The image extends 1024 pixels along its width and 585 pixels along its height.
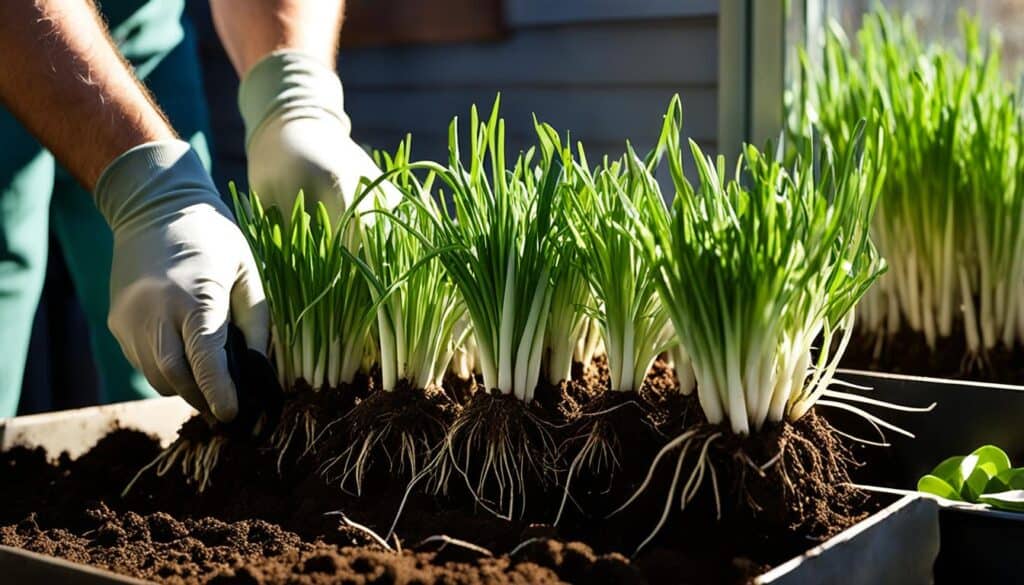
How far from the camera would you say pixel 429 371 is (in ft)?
4.18

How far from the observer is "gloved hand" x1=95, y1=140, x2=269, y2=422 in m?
1.29

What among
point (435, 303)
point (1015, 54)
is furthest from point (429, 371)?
point (1015, 54)

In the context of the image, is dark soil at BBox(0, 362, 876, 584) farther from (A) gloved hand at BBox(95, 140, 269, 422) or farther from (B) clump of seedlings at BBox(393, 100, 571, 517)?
(A) gloved hand at BBox(95, 140, 269, 422)

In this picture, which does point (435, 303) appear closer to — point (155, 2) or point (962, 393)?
point (962, 393)

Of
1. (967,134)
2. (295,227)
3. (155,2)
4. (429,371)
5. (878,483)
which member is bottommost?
(878,483)

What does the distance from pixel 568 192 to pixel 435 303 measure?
0.81 ft

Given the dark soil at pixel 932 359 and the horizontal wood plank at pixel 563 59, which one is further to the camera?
the horizontal wood plank at pixel 563 59

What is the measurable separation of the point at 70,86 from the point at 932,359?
133 centimetres

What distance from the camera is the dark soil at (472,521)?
925 millimetres

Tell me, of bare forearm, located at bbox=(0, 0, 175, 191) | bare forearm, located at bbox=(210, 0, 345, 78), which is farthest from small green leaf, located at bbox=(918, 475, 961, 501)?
bare forearm, located at bbox=(210, 0, 345, 78)

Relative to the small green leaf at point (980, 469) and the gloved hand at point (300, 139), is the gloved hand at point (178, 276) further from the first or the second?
the small green leaf at point (980, 469)

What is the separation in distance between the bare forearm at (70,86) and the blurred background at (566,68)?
1032 millimetres

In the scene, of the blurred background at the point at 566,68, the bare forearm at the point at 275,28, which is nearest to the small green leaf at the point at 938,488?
the bare forearm at the point at 275,28

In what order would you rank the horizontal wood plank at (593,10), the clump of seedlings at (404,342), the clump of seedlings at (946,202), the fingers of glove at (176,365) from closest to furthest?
the clump of seedlings at (404,342) < the fingers of glove at (176,365) < the clump of seedlings at (946,202) < the horizontal wood plank at (593,10)
